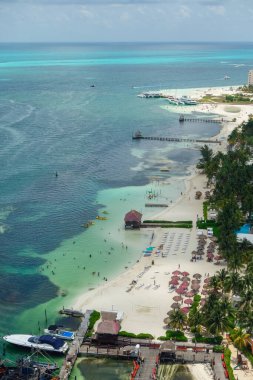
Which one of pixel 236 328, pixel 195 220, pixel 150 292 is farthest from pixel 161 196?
pixel 236 328

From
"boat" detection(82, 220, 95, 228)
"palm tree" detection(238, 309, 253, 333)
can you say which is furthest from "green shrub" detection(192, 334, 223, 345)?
"boat" detection(82, 220, 95, 228)

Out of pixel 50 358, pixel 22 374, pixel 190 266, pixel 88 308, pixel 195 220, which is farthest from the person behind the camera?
pixel 195 220

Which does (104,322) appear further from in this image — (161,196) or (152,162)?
(152,162)

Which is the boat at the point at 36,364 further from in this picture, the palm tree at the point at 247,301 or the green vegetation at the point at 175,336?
the palm tree at the point at 247,301

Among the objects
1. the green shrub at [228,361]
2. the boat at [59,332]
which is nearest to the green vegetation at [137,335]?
the boat at [59,332]

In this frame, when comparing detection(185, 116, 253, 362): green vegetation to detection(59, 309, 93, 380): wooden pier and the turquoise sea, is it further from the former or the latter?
the turquoise sea

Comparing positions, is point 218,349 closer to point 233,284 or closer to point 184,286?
point 233,284
